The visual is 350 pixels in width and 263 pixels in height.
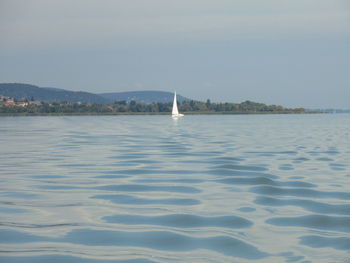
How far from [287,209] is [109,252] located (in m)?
4.70

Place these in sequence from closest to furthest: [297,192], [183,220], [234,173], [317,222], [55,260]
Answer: [55,260]
[317,222]
[183,220]
[297,192]
[234,173]

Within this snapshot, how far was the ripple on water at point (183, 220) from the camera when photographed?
9719 millimetres

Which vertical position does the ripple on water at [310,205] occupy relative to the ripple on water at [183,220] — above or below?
Result: above

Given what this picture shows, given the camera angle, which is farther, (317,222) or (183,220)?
(183,220)

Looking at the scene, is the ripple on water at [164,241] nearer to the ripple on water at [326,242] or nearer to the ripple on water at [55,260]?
the ripple on water at [55,260]

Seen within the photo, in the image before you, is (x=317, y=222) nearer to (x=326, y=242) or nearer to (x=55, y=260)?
(x=326, y=242)

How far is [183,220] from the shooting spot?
33.0ft

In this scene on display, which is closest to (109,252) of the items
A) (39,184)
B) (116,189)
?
(116,189)

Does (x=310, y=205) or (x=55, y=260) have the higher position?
(x=310, y=205)

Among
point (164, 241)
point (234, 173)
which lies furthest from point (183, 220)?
point (234, 173)

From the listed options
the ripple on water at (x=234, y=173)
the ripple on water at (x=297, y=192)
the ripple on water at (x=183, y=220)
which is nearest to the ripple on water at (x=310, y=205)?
the ripple on water at (x=297, y=192)

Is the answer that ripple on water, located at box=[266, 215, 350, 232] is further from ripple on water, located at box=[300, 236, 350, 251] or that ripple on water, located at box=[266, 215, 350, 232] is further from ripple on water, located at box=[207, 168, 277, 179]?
ripple on water, located at box=[207, 168, 277, 179]

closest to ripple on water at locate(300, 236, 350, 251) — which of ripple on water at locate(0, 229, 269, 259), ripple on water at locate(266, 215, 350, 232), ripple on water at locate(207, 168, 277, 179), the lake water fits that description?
the lake water

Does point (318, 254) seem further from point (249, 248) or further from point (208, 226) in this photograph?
point (208, 226)
